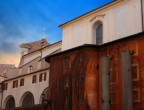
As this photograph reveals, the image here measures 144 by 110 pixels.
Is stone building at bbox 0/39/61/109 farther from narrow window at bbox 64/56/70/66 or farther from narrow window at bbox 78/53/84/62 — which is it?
narrow window at bbox 78/53/84/62

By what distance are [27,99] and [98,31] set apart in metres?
17.9

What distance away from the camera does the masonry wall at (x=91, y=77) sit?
28.1 metres

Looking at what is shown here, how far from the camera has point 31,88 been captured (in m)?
47.2

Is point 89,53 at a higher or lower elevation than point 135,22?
lower

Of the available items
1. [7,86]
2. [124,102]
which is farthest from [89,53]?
[7,86]

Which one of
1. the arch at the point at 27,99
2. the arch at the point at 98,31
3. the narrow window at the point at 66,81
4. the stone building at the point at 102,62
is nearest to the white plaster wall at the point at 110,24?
the stone building at the point at 102,62

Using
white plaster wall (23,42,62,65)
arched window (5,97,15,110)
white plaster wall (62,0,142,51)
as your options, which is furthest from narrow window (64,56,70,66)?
arched window (5,97,15,110)

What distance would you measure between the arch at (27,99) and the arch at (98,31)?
619 inches

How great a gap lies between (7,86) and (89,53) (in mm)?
25133

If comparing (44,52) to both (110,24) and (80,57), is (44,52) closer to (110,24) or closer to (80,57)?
(110,24)

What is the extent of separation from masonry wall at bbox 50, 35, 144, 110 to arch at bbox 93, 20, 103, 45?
5.36 m

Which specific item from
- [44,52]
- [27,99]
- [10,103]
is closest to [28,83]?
[27,99]

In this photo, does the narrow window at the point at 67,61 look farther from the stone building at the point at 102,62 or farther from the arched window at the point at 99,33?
the arched window at the point at 99,33

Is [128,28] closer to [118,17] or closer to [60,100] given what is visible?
[118,17]
